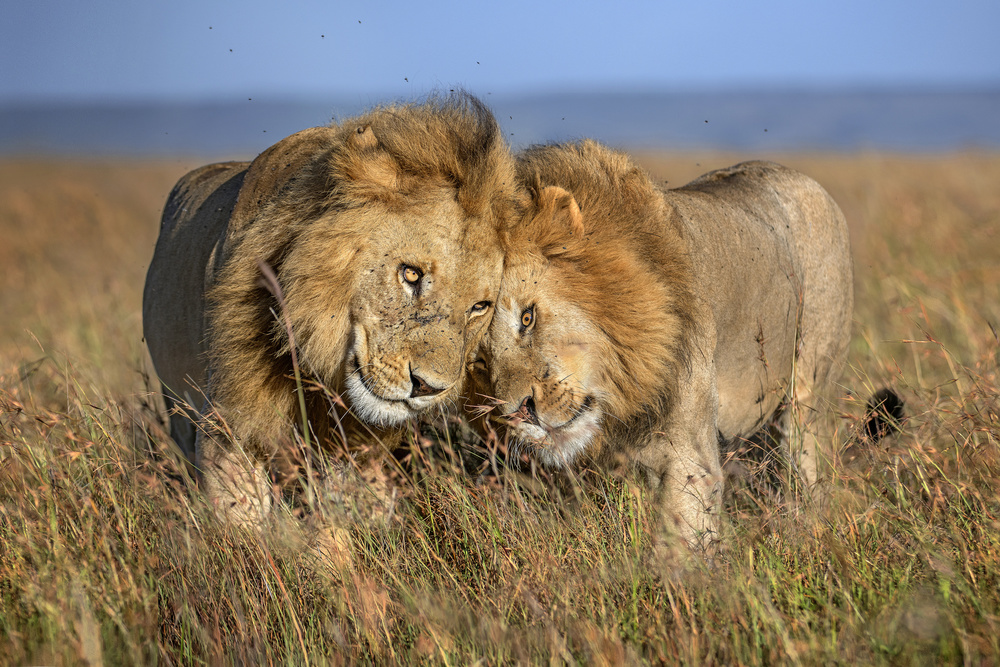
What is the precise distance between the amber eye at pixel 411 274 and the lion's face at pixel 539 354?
1.05 feet

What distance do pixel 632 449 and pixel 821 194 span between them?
2.26 m

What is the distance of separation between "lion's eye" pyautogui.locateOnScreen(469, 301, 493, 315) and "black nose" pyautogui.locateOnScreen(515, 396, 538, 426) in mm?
324

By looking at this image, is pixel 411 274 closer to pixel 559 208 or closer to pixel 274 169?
pixel 559 208

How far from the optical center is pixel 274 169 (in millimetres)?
3586

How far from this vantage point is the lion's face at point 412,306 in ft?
9.55

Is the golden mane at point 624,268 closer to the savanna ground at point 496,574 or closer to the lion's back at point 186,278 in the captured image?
the savanna ground at point 496,574

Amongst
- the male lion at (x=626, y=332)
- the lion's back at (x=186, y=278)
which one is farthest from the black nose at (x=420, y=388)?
the lion's back at (x=186, y=278)

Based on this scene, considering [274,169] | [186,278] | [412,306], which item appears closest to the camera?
[412,306]

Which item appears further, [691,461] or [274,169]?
[274,169]

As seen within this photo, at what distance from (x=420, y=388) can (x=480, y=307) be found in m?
0.35

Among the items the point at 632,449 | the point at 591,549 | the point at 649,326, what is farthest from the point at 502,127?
the point at 591,549

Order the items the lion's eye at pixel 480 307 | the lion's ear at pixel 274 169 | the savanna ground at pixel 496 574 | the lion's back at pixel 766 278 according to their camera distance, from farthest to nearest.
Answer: the lion's back at pixel 766 278 → the lion's ear at pixel 274 169 → the lion's eye at pixel 480 307 → the savanna ground at pixel 496 574

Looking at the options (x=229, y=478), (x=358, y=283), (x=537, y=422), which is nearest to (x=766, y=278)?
(x=537, y=422)

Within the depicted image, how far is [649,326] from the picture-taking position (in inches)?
128
